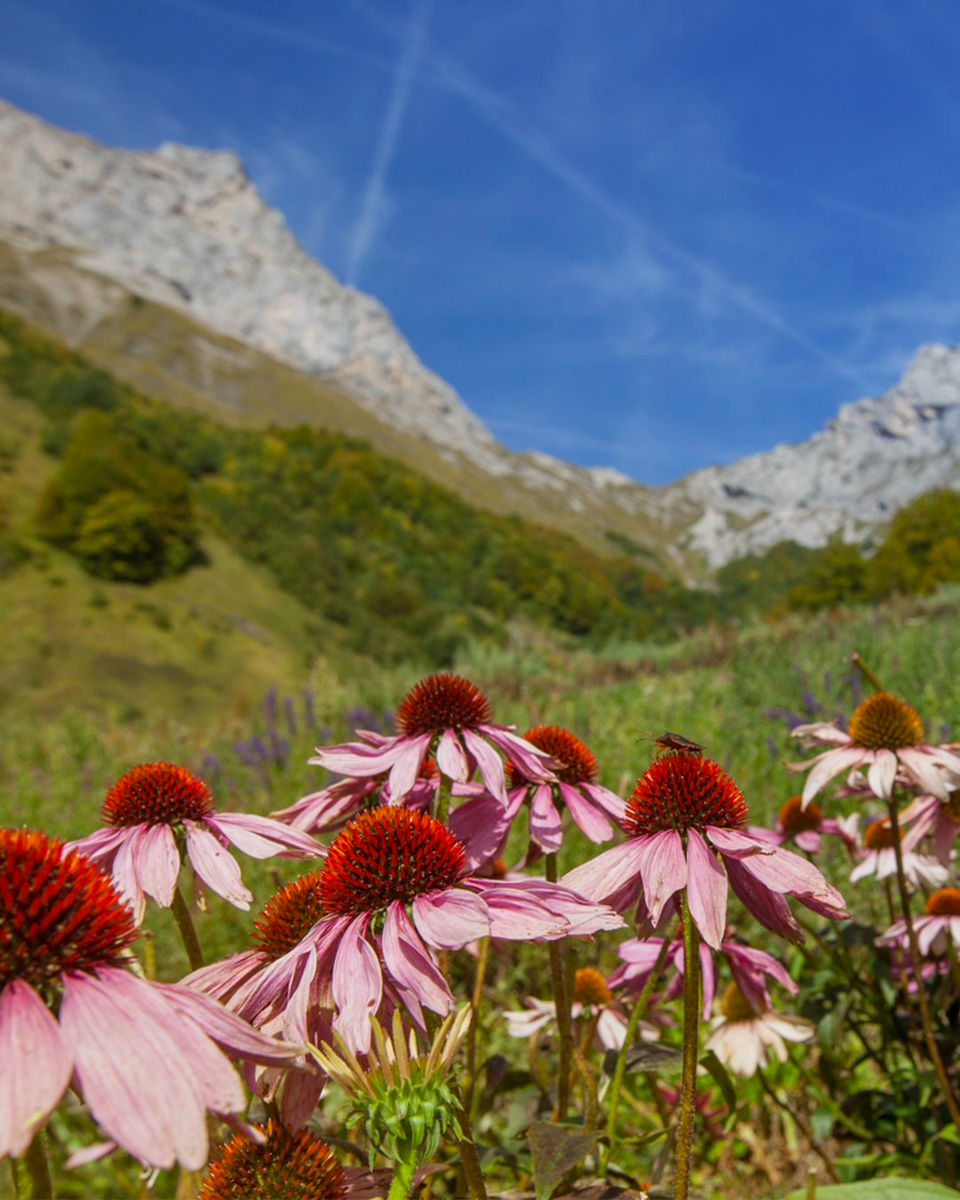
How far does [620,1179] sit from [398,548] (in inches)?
1160

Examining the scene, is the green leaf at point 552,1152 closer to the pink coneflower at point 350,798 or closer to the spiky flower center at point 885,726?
the pink coneflower at point 350,798

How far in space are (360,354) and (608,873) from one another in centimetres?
12340

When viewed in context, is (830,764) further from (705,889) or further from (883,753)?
(705,889)

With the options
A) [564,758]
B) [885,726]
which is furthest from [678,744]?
[885,726]

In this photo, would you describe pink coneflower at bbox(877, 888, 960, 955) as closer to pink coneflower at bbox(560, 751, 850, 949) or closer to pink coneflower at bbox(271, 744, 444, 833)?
pink coneflower at bbox(560, 751, 850, 949)

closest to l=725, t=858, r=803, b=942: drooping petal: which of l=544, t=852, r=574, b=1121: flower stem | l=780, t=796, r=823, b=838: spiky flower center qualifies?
l=544, t=852, r=574, b=1121: flower stem

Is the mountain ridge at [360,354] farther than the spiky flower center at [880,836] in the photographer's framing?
Yes

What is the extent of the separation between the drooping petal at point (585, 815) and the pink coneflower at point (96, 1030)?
51 centimetres

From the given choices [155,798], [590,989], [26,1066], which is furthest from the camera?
[590,989]

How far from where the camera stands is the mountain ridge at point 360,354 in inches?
3674

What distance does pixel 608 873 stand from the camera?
75 centimetres

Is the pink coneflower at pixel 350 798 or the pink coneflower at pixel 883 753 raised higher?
the pink coneflower at pixel 883 753

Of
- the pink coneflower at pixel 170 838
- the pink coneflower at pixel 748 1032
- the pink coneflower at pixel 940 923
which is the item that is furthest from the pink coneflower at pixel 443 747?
the pink coneflower at pixel 940 923

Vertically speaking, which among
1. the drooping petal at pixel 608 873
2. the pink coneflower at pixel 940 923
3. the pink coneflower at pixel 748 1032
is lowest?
the pink coneflower at pixel 748 1032
